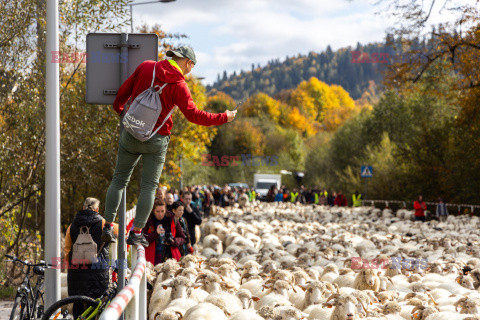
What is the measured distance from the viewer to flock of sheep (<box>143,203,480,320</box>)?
6785mm

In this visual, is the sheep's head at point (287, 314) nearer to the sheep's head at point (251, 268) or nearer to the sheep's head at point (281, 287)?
the sheep's head at point (281, 287)

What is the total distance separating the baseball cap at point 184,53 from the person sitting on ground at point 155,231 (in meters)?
3.99

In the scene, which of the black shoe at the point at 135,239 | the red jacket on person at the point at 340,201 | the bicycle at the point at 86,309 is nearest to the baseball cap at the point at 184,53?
the black shoe at the point at 135,239

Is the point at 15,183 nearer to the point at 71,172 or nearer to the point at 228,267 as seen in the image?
the point at 71,172

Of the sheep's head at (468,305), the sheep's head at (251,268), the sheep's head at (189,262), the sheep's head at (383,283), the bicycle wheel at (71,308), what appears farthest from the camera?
the sheep's head at (251,268)

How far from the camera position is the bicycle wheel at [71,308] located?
200 inches

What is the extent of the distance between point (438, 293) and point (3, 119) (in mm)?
7573

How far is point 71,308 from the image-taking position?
550cm

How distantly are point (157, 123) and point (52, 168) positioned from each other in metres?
1.51

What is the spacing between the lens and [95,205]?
630 cm

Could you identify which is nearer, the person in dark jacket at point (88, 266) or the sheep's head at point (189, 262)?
the person in dark jacket at point (88, 266)

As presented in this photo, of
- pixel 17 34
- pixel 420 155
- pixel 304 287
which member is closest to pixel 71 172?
pixel 17 34

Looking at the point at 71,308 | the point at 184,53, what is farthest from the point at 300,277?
the point at 184,53

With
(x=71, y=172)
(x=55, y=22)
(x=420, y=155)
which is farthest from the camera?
(x=420, y=155)
